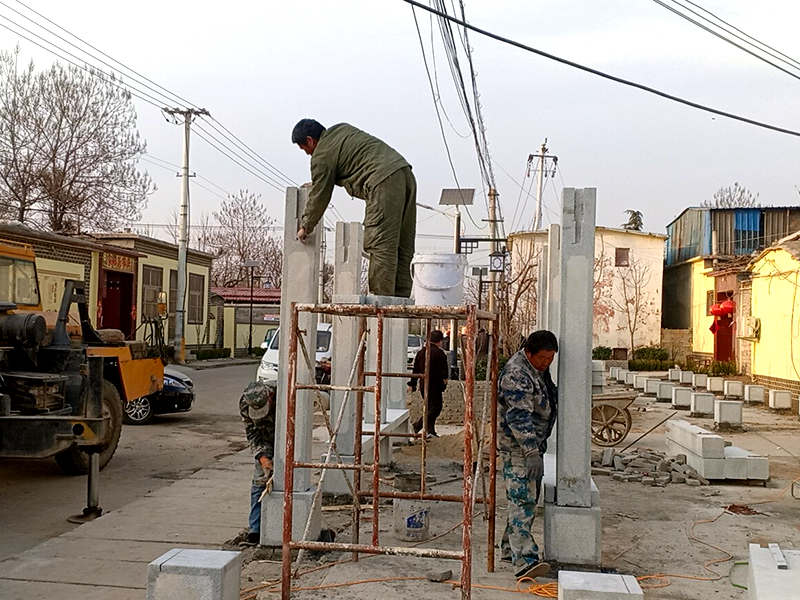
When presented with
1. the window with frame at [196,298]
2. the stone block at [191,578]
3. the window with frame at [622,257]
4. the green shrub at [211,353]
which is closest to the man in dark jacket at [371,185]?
the stone block at [191,578]

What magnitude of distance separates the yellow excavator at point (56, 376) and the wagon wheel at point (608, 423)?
6.97 m

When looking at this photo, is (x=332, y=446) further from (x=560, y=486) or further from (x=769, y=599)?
(x=769, y=599)

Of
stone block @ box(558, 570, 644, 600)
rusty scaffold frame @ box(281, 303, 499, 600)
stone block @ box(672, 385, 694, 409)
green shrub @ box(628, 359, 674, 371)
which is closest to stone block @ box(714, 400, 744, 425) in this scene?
stone block @ box(672, 385, 694, 409)

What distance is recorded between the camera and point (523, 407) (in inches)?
237

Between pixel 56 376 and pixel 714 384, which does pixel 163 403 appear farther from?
pixel 714 384

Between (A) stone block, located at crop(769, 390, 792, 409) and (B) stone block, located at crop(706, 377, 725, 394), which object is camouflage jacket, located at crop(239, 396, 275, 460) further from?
(B) stone block, located at crop(706, 377, 725, 394)

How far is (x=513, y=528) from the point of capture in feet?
19.7

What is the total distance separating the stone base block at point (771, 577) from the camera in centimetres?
352

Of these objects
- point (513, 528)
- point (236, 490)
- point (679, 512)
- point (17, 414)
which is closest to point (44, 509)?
point (17, 414)

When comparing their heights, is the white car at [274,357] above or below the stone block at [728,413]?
above

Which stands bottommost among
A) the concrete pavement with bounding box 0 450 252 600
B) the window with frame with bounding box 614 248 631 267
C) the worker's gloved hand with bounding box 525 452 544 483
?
the concrete pavement with bounding box 0 450 252 600

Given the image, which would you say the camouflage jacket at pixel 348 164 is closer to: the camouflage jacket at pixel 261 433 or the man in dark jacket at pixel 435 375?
the camouflage jacket at pixel 261 433

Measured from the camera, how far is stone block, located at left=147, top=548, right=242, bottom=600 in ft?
13.9

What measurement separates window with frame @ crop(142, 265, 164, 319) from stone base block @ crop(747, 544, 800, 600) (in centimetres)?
2829
